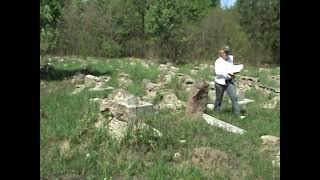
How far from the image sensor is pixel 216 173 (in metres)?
5.14

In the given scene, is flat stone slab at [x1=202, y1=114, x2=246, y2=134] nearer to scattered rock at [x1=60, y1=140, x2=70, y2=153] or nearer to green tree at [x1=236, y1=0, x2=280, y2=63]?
scattered rock at [x1=60, y1=140, x2=70, y2=153]

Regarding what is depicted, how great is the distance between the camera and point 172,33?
95.0ft

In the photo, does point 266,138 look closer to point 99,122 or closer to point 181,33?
point 99,122

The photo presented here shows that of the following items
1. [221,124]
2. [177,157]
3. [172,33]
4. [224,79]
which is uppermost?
[172,33]

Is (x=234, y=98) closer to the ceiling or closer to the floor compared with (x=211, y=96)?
closer to the ceiling

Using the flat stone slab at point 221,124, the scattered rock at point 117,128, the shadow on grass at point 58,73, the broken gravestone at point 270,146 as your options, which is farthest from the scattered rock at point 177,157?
the shadow on grass at point 58,73

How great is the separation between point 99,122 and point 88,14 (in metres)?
25.9

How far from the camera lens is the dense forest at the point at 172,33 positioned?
2833 cm

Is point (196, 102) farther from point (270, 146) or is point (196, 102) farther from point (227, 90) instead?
point (270, 146)

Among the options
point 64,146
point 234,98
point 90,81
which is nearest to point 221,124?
point 234,98

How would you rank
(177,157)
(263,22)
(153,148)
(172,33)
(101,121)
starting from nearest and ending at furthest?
(177,157)
(153,148)
(101,121)
(263,22)
(172,33)

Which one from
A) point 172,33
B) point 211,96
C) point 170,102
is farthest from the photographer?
point 172,33

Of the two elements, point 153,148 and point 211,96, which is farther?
point 211,96
